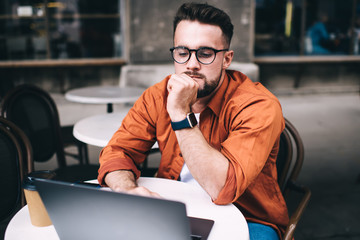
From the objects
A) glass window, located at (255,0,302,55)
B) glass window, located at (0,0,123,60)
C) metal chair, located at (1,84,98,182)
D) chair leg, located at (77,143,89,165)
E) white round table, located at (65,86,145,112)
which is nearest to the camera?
metal chair, located at (1,84,98,182)

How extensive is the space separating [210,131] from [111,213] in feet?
2.80

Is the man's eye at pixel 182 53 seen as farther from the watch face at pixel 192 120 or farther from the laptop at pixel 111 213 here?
the laptop at pixel 111 213

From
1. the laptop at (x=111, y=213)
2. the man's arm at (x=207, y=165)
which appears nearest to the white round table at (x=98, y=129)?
the man's arm at (x=207, y=165)

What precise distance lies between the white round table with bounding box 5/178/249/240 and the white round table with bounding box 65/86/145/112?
1981 millimetres

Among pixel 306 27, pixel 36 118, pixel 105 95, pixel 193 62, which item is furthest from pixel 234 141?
pixel 306 27

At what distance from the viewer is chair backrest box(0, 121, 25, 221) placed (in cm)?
164

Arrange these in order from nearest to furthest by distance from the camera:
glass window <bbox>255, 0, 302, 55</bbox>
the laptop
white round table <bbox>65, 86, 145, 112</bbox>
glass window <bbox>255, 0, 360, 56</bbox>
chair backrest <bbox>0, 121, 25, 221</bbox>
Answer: the laptop, chair backrest <bbox>0, 121, 25, 221</bbox>, white round table <bbox>65, 86, 145, 112</bbox>, glass window <bbox>255, 0, 302, 55</bbox>, glass window <bbox>255, 0, 360, 56</bbox>

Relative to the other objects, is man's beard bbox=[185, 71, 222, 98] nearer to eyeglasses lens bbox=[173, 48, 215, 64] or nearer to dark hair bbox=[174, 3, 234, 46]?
eyeglasses lens bbox=[173, 48, 215, 64]

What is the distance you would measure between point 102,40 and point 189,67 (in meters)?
5.60

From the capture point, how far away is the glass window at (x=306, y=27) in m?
6.96

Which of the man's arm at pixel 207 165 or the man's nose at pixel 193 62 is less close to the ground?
the man's nose at pixel 193 62

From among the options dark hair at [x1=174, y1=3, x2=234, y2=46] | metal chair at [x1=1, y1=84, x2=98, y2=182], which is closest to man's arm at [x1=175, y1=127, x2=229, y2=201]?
dark hair at [x1=174, y1=3, x2=234, y2=46]

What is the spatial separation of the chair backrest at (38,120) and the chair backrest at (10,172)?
0.88 m

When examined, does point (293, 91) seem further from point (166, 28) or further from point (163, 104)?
point (163, 104)
